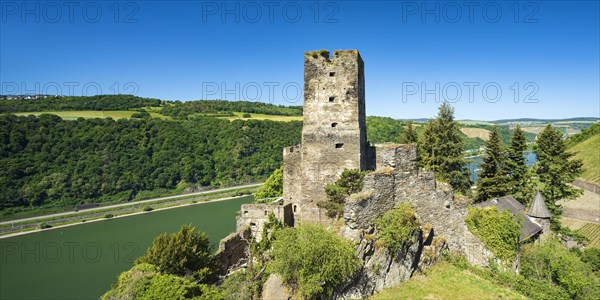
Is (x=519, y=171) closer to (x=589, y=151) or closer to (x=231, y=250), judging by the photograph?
(x=231, y=250)

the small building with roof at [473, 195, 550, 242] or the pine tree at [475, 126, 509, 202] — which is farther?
the pine tree at [475, 126, 509, 202]

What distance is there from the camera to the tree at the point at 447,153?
80.6 feet

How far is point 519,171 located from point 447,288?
17.6 metres

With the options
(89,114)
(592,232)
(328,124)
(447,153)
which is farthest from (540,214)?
(89,114)

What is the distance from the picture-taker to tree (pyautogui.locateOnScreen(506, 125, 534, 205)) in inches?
907

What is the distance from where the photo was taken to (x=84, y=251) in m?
34.7

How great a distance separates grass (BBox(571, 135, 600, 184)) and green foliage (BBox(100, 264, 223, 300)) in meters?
36.2

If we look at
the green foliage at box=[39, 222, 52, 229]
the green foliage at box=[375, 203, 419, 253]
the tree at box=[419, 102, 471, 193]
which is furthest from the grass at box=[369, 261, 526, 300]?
the green foliage at box=[39, 222, 52, 229]

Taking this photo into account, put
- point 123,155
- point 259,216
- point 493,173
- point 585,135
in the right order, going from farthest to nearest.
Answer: point 123,155, point 585,135, point 493,173, point 259,216

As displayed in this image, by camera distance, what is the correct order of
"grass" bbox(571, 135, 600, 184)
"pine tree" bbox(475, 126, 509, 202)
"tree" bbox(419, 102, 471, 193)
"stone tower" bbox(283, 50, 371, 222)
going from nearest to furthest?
"stone tower" bbox(283, 50, 371, 222), "pine tree" bbox(475, 126, 509, 202), "tree" bbox(419, 102, 471, 193), "grass" bbox(571, 135, 600, 184)

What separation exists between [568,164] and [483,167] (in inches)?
204

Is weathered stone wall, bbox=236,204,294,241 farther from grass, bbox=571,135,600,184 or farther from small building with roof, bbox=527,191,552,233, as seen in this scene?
grass, bbox=571,135,600,184

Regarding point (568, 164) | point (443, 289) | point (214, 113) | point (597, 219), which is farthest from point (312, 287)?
point (214, 113)

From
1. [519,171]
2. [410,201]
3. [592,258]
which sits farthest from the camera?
[519,171]
